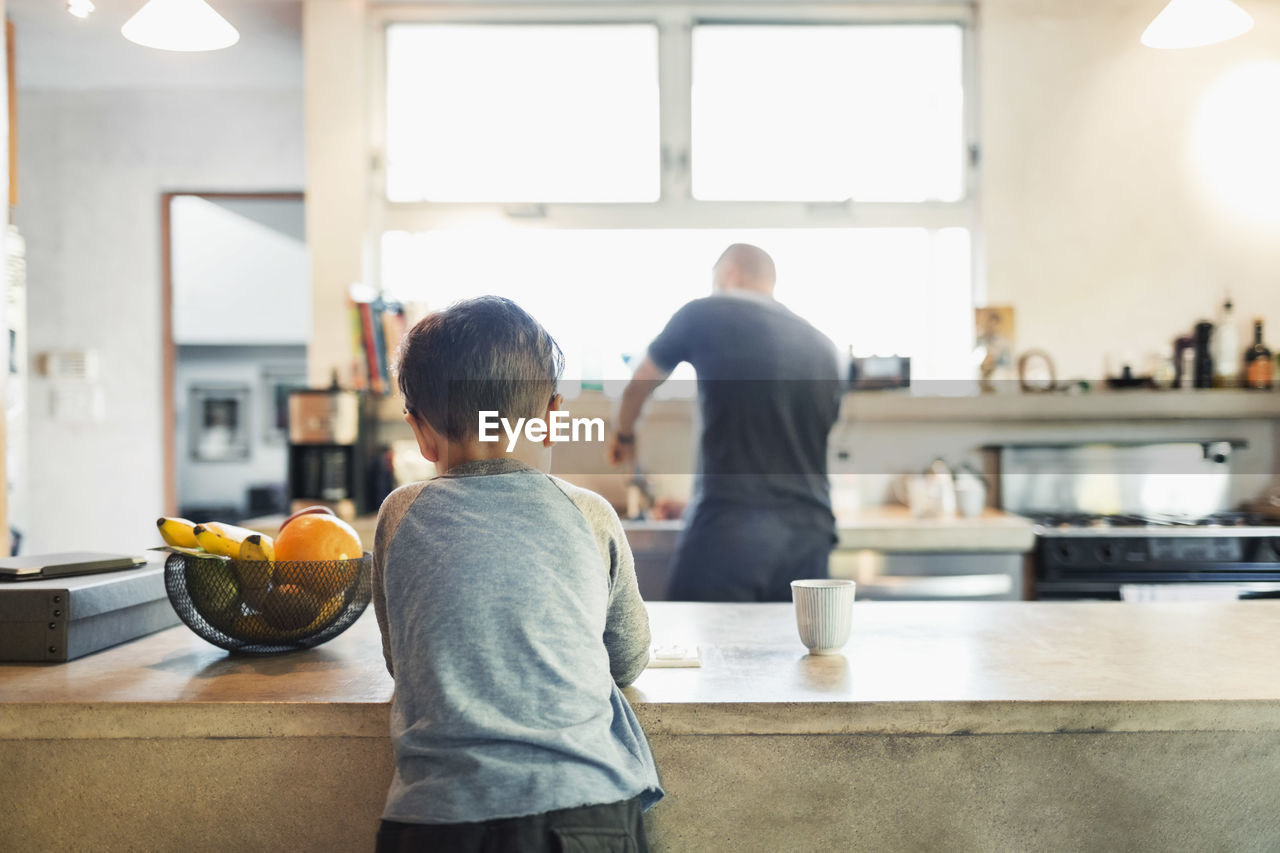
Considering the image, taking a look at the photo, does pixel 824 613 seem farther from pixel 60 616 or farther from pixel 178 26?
pixel 178 26

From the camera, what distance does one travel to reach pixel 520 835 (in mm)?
884

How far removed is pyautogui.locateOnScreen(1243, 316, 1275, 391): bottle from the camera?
3318 mm

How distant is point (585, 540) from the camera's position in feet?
3.35

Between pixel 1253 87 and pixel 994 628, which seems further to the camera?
pixel 1253 87

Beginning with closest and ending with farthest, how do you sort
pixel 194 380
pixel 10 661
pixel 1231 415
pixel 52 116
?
1. pixel 10 661
2. pixel 1231 415
3. pixel 52 116
4. pixel 194 380

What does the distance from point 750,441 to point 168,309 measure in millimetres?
3079

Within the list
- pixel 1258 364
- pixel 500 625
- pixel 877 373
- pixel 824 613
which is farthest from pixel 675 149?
pixel 500 625

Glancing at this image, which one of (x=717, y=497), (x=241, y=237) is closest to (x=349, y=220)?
(x=717, y=497)

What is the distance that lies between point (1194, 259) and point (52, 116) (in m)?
4.52

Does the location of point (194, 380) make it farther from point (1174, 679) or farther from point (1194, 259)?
point (1174, 679)

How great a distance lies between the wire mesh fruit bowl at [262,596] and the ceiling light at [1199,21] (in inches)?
85.1

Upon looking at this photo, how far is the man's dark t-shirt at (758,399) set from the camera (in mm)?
2279
